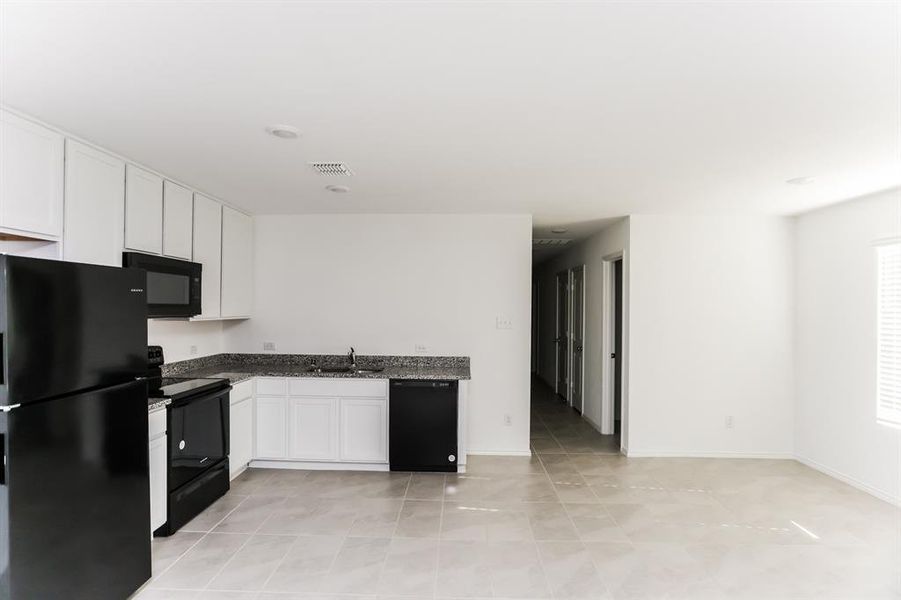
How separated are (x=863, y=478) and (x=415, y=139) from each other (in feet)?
14.6

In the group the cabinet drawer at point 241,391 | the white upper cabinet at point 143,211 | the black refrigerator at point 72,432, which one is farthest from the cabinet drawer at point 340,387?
the black refrigerator at point 72,432

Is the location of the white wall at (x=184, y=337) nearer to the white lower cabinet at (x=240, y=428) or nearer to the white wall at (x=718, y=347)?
the white lower cabinet at (x=240, y=428)

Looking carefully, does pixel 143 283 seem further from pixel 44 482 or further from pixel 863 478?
pixel 863 478

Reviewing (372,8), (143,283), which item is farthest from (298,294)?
(372,8)

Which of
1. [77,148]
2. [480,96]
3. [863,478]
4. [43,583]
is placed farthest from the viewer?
[863,478]

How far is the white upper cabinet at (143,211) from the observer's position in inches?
118

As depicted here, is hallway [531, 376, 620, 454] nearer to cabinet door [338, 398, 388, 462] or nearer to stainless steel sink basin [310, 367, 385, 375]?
cabinet door [338, 398, 388, 462]

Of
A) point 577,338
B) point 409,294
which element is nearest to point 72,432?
point 409,294

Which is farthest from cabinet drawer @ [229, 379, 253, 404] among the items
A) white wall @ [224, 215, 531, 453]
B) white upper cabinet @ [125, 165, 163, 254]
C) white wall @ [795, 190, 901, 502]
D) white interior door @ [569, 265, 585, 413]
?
white wall @ [795, 190, 901, 502]

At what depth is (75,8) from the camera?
4.75ft

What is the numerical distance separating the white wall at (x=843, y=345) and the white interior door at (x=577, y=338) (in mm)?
2419

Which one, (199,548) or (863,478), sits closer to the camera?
(199,548)

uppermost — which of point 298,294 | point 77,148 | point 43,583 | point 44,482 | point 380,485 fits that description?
point 77,148

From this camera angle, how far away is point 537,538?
116 inches
